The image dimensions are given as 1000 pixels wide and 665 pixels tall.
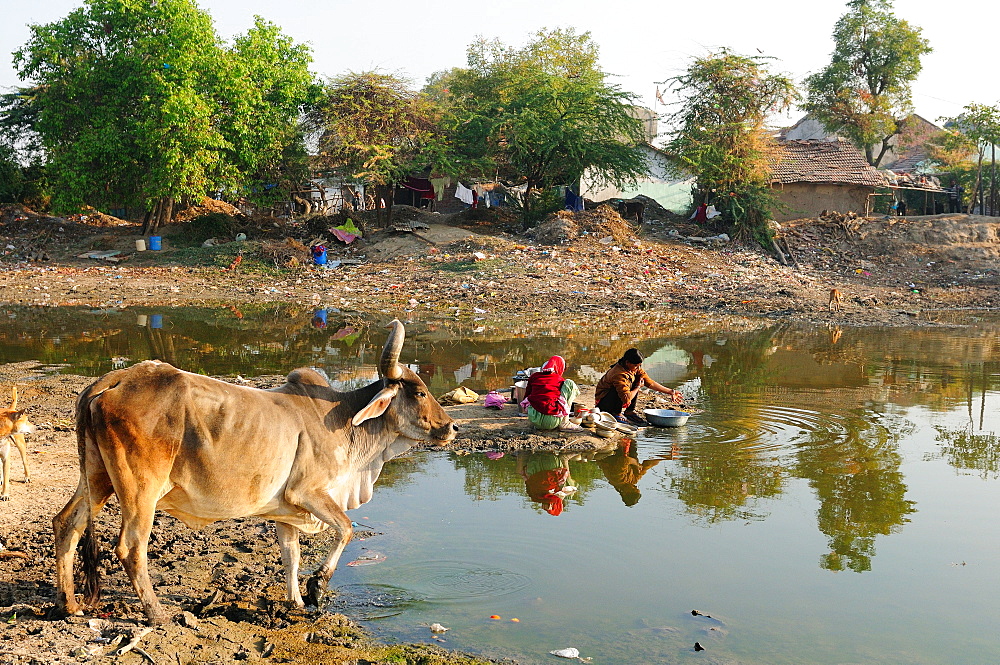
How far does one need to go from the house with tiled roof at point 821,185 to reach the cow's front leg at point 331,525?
28437mm

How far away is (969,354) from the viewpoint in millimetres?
16891

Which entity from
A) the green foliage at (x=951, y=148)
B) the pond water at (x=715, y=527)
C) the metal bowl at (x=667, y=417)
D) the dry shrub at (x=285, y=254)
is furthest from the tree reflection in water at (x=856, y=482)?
the green foliage at (x=951, y=148)

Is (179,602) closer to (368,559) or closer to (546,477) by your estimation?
(368,559)

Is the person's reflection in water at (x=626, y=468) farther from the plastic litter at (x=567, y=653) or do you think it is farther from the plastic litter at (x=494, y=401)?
the plastic litter at (x=567, y=653)

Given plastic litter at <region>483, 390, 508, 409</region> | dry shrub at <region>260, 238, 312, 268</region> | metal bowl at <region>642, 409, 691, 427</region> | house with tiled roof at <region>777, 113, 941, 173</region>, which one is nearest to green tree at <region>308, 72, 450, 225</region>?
dry shrub at <region>260, 238, 312, 268</region>

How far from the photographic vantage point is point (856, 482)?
349 inches

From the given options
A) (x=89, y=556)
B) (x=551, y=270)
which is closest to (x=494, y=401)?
Result: (x=89, y=556)

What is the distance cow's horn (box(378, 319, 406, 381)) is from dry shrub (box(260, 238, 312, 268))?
2020 centimetres

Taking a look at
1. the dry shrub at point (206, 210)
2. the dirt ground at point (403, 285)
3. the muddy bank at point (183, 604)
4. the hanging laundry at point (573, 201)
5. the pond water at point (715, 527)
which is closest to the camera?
the muddy bank at point (183, 604)

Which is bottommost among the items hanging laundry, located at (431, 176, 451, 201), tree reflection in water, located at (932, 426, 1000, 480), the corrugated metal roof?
tree reflection in water, located at (932, 426, 1000, 480)

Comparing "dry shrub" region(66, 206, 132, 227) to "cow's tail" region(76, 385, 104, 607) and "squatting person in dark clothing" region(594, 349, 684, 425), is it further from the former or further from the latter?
"cow's tail" region(76, 385, 104, 607)

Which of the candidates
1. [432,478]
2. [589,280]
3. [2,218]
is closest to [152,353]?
[432,478]

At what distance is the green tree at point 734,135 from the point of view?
1136 inches

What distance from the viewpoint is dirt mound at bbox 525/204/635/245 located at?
2689 centimetres
